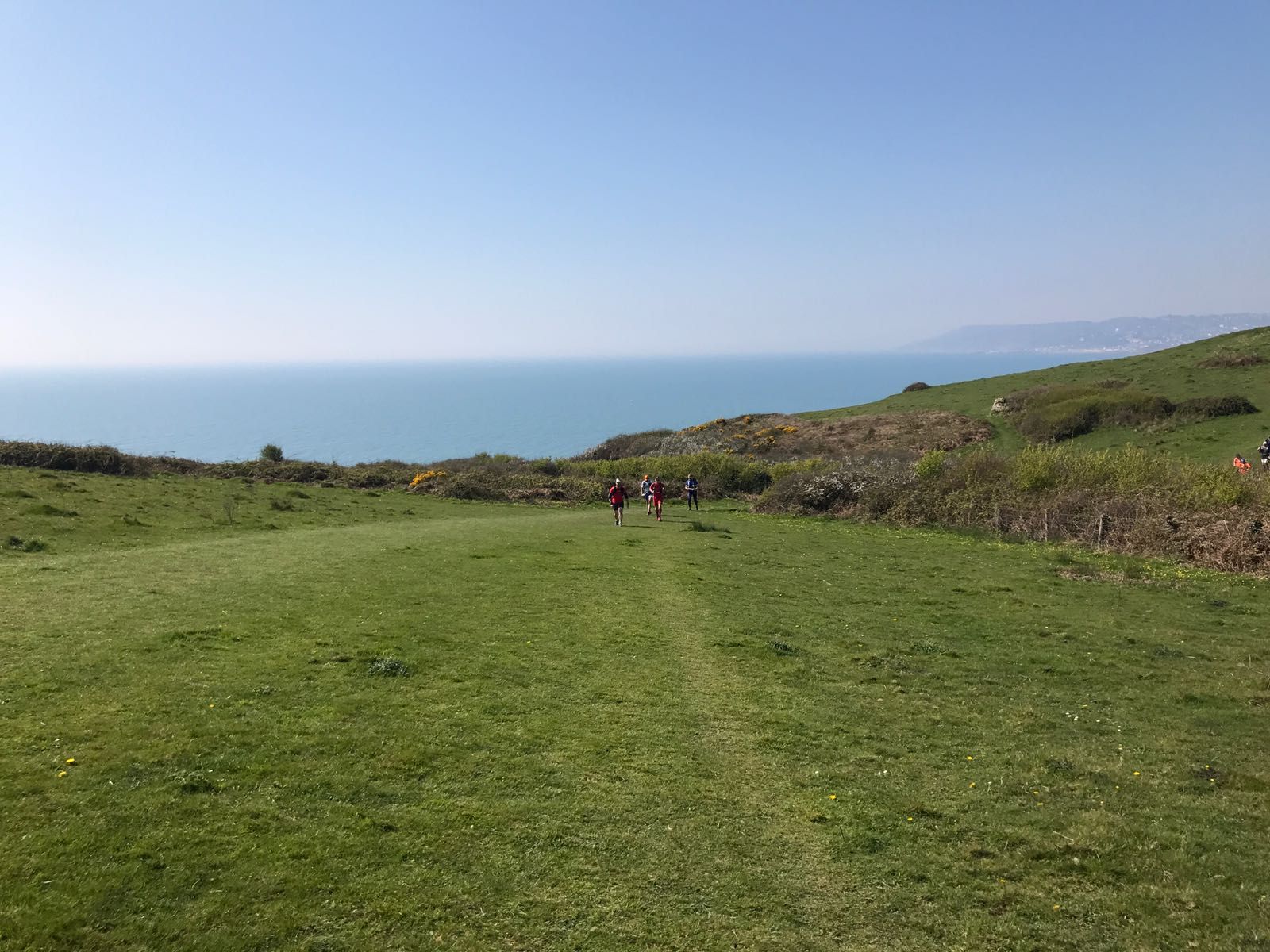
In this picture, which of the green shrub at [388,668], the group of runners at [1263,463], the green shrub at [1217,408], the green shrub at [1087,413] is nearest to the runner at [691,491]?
the group of runners at [1263,463]

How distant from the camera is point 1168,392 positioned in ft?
197

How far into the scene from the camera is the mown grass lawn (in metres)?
6.12

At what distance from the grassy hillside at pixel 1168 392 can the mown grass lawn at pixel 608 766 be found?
35.1 meters

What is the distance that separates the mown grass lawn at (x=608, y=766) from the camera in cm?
612

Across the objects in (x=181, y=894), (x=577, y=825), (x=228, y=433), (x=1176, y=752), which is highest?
(x=228, y=433)

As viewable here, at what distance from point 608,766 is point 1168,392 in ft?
226

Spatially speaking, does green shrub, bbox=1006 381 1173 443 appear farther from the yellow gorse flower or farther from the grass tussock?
the yellow gorse flower

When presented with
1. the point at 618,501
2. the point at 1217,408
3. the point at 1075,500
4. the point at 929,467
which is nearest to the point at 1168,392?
the point at 1217,408

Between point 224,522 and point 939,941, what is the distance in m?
29.1

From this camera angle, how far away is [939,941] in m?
6.13

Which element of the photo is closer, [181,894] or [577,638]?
[181,894]

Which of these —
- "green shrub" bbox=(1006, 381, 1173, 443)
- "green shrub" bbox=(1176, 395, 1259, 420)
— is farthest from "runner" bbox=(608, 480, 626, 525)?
"green shrub" bbox=(1176, 395, 1259, 420)

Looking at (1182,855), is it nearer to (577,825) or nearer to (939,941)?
(939,941)

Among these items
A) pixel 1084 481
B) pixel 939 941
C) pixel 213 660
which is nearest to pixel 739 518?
pixel 1084 481
